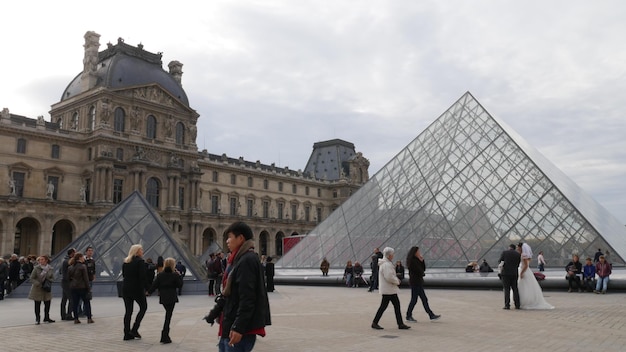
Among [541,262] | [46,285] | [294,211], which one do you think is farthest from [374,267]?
[294,211]

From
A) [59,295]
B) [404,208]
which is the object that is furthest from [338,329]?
[404,208]

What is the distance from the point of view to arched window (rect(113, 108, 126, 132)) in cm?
4488

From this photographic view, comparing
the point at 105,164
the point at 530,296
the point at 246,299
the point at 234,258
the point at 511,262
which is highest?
the point at 105,164

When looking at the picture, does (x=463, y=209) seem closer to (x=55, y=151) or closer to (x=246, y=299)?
(x=246, y=299)

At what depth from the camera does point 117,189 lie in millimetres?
44406

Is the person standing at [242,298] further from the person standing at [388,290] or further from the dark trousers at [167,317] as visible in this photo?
the person standing at [388,290]

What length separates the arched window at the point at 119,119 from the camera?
44.9 m

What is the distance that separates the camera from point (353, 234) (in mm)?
21906

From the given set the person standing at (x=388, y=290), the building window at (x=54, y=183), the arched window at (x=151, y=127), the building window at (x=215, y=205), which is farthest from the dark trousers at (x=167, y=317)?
the building window at (x=215, y=205)

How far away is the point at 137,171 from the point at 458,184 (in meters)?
31.8

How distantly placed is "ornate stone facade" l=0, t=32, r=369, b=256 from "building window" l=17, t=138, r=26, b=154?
0.07m

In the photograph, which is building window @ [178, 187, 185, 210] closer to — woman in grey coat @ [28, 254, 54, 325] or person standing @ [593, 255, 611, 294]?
person standing @ [593, 255, 611, 294]

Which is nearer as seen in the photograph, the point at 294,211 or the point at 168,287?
the point at 168,287

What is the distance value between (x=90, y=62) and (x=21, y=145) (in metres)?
9.86
